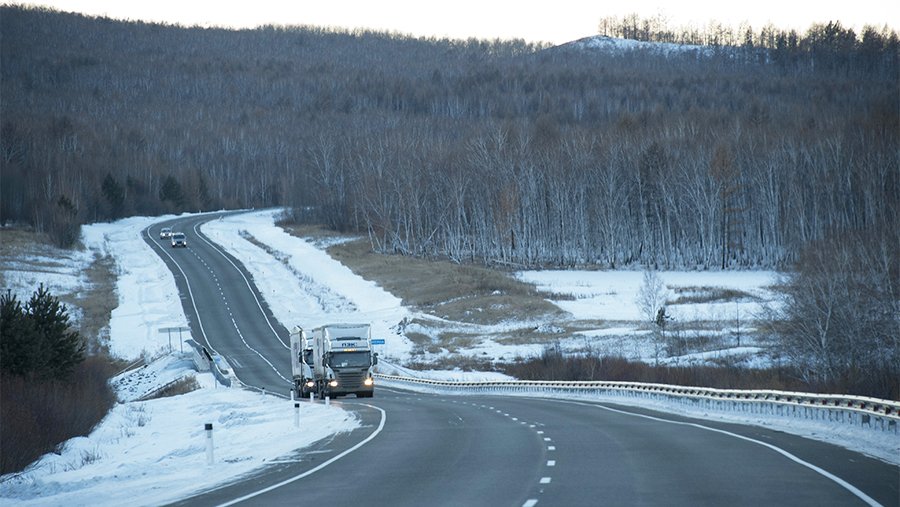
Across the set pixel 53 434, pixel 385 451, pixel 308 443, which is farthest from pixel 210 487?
pixel 53 434

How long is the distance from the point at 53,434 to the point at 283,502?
18.2m

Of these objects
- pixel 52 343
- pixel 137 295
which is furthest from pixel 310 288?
pixel 52 343

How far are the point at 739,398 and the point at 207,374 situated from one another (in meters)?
40.8

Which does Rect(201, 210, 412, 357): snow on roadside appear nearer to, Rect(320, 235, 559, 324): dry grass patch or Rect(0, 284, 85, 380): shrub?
Rect(320, 235, 559, 324): dry grass patch

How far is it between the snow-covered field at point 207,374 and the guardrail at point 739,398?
128cm

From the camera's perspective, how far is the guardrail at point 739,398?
73.7ft

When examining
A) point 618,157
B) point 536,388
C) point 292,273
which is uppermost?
point 618,157

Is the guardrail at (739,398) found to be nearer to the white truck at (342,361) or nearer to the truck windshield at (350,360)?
the white truck at (342,361)

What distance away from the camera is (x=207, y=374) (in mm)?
65000

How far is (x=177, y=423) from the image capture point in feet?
122

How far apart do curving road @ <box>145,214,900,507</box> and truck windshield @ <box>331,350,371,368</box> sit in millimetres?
11483

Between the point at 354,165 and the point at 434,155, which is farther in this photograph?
the point at 354,165

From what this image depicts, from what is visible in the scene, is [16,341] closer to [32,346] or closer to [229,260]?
[32,346]

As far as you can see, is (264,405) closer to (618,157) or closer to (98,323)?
(98,323)
